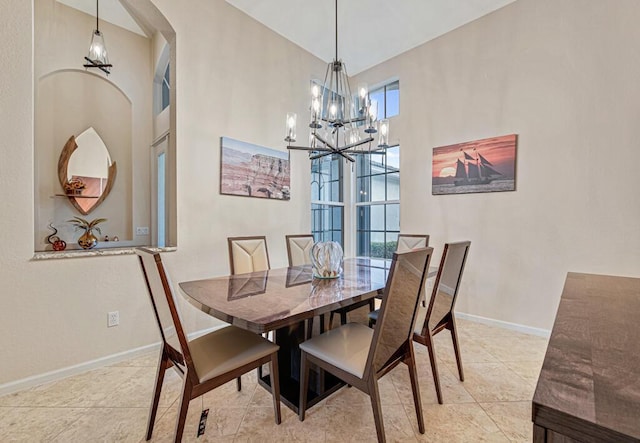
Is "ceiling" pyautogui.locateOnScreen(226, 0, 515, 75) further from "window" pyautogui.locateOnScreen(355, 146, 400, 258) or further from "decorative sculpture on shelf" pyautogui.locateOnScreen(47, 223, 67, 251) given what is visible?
"decorative sculpture on shelf" pyautogui.locateOnScreen(47, 223, 67, 251)

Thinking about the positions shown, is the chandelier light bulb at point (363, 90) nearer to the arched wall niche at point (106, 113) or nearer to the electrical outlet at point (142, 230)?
the arched wall niche at point (106, 113)

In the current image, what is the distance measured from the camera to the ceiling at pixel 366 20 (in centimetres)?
318

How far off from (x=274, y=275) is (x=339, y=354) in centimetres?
93

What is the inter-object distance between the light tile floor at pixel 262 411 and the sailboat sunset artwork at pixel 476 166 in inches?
73.7

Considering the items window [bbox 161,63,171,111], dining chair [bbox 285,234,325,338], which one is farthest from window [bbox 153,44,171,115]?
dining chair [bbox 285,234,325,338]

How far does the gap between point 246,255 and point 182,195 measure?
90 centimetres

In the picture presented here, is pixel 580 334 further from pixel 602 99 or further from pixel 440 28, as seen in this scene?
pixel 440 28

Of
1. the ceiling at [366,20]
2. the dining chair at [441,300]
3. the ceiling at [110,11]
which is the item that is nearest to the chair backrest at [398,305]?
the dining chair at [441,300]

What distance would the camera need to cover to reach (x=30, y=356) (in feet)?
6.72

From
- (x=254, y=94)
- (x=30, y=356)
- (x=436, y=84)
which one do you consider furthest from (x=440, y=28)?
(x=30, y=356)

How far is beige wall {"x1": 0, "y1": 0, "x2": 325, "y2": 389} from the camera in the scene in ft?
6.57

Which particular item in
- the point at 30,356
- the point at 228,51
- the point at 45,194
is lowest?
the point at 30,356

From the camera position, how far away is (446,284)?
77.2 inches

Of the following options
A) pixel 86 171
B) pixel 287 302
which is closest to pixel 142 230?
pixel 86 171
